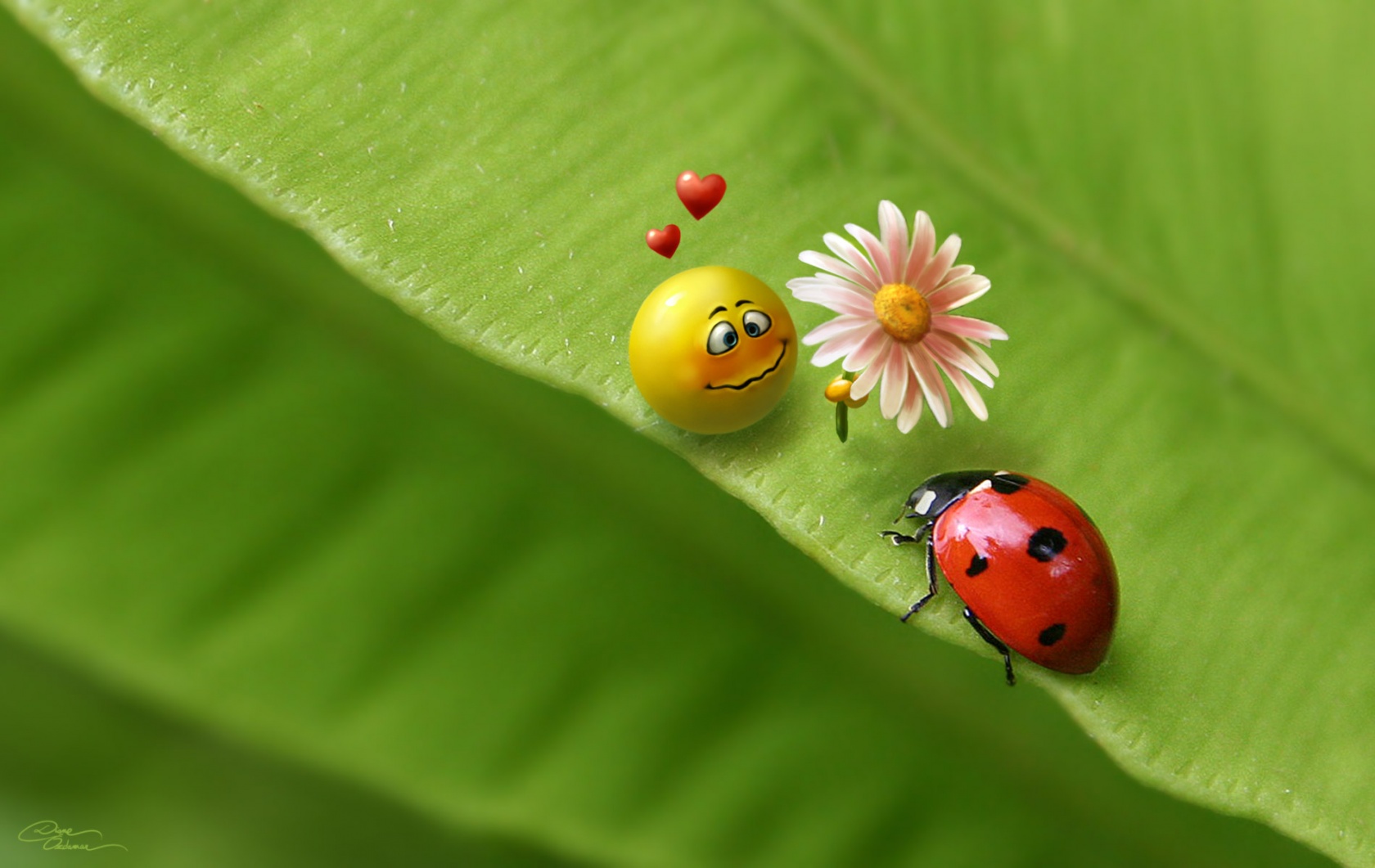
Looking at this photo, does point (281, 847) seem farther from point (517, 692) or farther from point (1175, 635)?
point (1175, 635)

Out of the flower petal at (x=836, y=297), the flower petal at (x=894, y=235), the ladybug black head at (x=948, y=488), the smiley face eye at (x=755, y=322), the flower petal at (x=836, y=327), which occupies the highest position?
the flower petal at (x=894, y=235)

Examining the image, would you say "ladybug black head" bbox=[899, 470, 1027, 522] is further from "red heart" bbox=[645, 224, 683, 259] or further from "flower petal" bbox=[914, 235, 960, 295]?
"red heart" bbox=[645, 224, 683, 259]

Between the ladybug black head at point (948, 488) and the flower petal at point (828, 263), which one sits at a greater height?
the flower petal at point (828, 263)

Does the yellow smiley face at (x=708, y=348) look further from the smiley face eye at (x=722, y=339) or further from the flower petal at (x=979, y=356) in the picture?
the flower petal at (x=979, y=356)

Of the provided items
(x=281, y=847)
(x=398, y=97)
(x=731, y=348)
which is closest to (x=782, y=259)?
(x=731, y=348)
